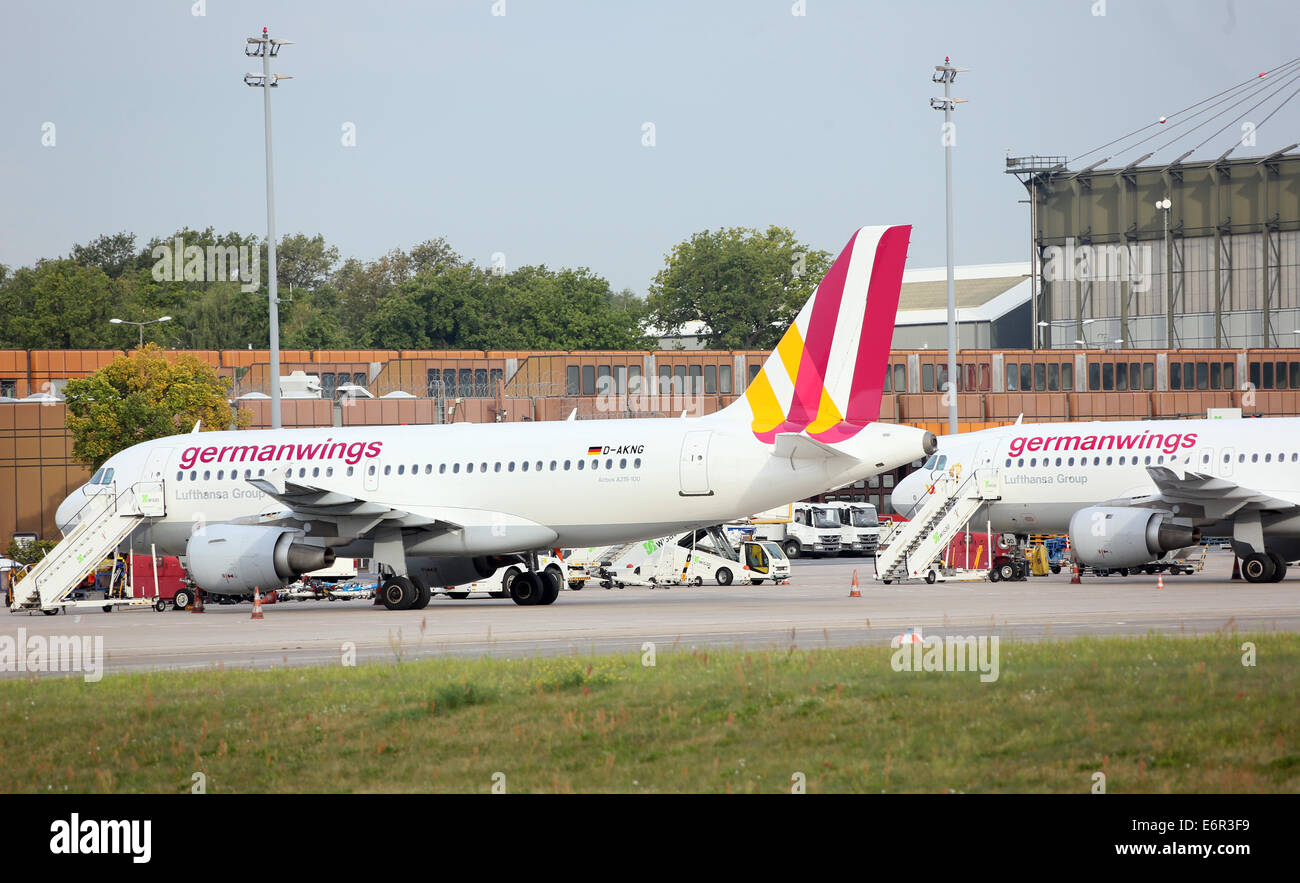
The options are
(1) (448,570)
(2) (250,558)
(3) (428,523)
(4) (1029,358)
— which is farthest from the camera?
(4) (1029,358)

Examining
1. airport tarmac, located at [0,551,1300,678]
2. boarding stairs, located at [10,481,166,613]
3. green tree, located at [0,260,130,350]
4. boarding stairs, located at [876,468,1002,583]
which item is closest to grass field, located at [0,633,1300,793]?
airport tarmac, located at [0,551,1300,678]

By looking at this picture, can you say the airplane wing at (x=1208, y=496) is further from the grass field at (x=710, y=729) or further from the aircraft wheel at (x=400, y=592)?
the grass field at (x=710, y=729)

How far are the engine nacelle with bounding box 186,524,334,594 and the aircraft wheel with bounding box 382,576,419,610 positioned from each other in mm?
1515

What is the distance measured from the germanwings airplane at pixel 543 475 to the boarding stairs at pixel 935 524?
8.52 metres

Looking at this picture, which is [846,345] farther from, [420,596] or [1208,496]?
[420,596]

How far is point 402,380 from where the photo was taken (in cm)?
7488

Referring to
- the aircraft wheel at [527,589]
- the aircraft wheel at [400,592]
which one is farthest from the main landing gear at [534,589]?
the aircraft wheel at [400,592]

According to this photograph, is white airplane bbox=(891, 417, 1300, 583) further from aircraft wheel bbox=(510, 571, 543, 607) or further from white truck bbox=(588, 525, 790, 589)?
aircraft wheel bbox=(510, 571, 543, 607)

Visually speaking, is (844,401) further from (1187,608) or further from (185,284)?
(185,284)

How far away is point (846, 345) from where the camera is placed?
2969 cm

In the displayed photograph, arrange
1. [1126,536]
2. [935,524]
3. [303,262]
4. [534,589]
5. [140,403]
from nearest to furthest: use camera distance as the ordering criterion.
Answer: [534,589]
[1126,536]
[935,524]
[140,403]
[303,262]

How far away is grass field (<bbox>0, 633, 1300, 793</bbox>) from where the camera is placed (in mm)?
10852

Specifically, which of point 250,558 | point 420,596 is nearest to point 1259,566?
point 420,596

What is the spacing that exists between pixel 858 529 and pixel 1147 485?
29.4m
